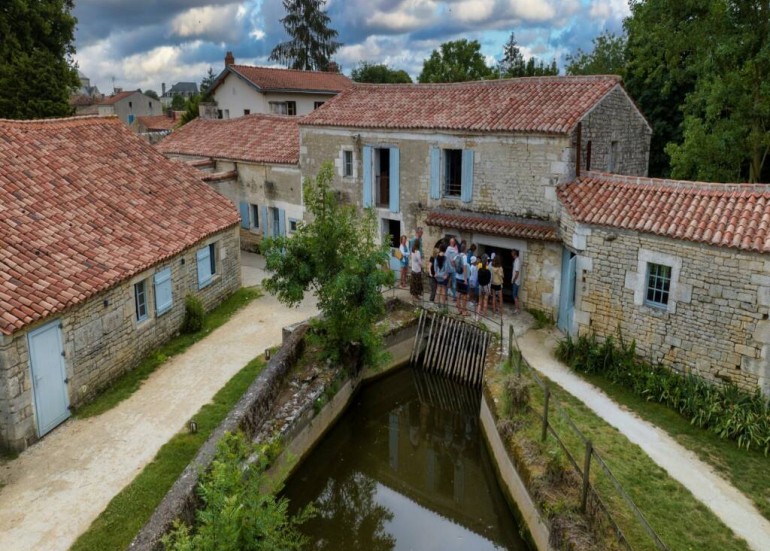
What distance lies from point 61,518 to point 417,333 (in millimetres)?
9474

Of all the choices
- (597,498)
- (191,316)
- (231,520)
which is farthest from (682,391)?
(191,316)

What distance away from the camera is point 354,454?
12445 millimetres

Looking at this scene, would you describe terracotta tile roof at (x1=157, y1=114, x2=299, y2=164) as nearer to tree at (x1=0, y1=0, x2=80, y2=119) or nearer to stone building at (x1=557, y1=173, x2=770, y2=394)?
tree at (x1=0, y1=0, x2=80, y2=119)

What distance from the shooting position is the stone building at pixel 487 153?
15.6 meters

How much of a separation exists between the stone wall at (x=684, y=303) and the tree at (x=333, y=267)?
4.83 metres

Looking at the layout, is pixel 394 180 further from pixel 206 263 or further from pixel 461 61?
pixel 461 61

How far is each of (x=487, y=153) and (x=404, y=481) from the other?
9.12 metres

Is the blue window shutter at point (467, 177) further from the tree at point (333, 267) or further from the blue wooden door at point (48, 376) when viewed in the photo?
the blue wooden door at point (48, 376)

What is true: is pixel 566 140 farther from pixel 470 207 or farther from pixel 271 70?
pixel 271 70

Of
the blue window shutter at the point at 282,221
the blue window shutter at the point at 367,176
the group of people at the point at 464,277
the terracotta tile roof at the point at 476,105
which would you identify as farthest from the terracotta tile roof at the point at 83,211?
the group of people at the point at 464,277

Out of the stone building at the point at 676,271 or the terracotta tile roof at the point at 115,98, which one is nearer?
the stone building at the point at 676,271

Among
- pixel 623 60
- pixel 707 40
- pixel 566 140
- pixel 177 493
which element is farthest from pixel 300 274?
pixel 623 60

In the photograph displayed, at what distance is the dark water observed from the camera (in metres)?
10.2

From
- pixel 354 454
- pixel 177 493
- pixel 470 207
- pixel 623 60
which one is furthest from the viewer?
pixel 623 60
